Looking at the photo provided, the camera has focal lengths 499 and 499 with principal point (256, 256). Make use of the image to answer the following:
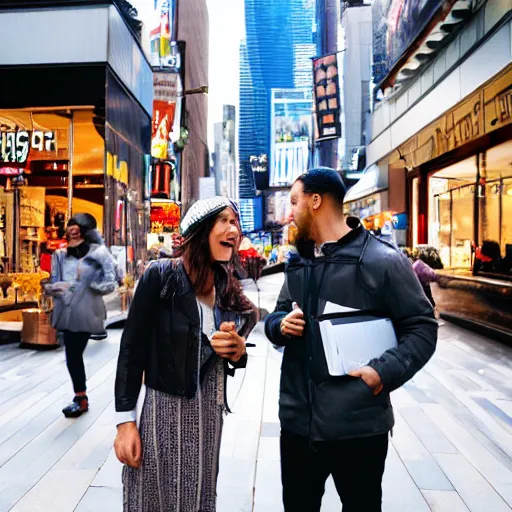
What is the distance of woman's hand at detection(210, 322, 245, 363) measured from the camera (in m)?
1.73

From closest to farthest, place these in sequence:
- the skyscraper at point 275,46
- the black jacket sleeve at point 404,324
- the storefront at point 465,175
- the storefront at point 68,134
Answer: the black jacket sleeve at point 404,324
the storefront at point 465,175
the storefront at point 68,134
the skyscraper at point 275,46

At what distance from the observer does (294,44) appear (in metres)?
158

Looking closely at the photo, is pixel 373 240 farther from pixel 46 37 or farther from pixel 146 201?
pixel 146 201

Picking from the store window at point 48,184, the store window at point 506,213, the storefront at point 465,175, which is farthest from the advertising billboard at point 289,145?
the store window at point 506,213

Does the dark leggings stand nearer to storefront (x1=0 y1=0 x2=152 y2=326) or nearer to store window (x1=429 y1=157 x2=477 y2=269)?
storefront (x1=0 y1=0 x2=152 y2=326)

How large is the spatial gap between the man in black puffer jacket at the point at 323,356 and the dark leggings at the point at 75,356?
3.46m

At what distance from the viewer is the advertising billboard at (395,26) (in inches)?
463

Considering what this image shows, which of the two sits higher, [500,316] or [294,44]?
[294,44]

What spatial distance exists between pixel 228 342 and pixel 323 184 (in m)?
0.71

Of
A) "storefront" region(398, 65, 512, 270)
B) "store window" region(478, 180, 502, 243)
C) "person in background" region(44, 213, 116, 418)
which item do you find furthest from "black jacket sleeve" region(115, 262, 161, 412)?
"store window" region(478, 180, 502, 243)

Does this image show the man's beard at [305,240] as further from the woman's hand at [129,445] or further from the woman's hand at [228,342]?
the woman's hand at [129,445]

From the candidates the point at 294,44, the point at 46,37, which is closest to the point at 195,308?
the point at 46,37

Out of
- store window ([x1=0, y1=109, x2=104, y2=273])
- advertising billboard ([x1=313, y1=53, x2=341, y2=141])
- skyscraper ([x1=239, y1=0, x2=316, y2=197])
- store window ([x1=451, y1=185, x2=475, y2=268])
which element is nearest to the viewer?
store window ([x1=0, y1=109, x2=104, y2=273])

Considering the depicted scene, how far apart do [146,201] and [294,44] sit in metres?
159
